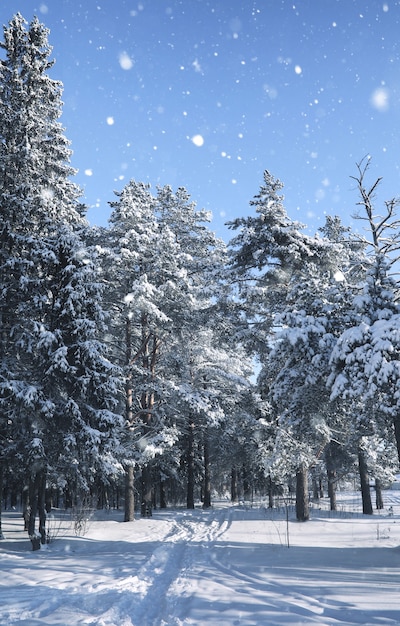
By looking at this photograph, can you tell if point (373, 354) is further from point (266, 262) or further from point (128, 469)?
point (128, 469)

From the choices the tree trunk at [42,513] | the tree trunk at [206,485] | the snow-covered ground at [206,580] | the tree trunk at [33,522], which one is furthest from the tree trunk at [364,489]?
the tree trunk at [33,522]

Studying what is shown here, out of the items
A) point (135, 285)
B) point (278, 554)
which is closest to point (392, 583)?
point (278, 554)

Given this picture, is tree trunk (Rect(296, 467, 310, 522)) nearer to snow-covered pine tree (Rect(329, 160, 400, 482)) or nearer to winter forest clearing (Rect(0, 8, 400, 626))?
winter forest clearing (Rect(0, 8, 400, 626))

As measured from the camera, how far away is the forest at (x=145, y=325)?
1117 cm

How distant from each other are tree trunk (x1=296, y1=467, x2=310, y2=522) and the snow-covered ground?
8.57 feet

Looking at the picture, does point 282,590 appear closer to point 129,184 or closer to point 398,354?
point 398,354

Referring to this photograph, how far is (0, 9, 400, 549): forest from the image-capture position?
36.7 ft

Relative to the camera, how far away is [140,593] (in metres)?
7.20

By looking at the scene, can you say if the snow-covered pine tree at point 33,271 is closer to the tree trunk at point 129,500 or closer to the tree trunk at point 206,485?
the tree trunk at point 129,500

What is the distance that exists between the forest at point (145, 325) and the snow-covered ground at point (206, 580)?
284 cm

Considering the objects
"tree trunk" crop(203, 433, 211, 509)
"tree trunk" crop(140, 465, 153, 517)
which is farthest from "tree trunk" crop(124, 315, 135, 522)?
"tree trunk" crop(203, 433, 211, 509)

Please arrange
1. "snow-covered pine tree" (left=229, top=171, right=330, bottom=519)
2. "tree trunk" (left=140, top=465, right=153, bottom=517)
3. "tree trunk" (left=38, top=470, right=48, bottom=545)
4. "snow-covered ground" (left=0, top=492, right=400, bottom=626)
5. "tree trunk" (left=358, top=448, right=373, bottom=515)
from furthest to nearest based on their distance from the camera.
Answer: "tree trunk" (left=358, top=448, right=373, bottom=515)
"tree trunk" (left=140, top=465, right=153, bottom=517)
"snow-covered pine tree" (left=229, top=171, right=330, bottom=519)
"tree trunk" (left=38, top=470, right=48, bottom=545)
"snow-covered ground" (left=0, top=492, right=400, bottom=626)

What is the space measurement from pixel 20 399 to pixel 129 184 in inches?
561

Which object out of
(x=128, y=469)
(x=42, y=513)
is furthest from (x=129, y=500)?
(x=42, y=513)
